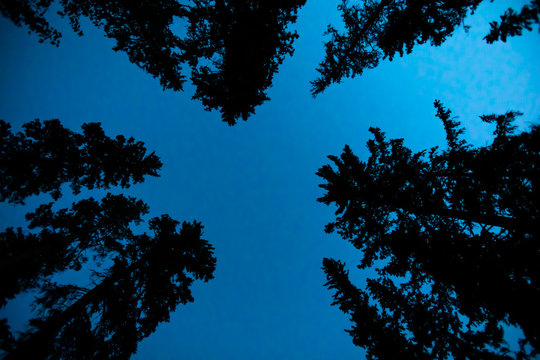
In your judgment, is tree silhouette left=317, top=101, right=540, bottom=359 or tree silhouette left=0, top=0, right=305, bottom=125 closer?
tree silhouette left=317, top=101, right=540, bottom=359

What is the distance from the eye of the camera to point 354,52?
11.5 m

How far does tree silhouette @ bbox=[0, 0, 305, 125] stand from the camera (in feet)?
25.3

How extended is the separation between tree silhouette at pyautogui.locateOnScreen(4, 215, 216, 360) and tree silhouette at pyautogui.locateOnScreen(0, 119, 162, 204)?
3.01 metres

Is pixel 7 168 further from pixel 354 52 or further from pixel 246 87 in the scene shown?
pixel 354 52

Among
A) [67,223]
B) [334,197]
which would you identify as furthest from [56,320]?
[334,197]

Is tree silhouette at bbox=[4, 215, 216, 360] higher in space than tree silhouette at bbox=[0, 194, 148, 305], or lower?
lower

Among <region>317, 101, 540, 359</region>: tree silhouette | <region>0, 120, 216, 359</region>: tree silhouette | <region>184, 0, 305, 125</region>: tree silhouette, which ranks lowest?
<region>317, 101, 540, 359</region>: tree silhouette

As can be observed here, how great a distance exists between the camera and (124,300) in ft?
24.3

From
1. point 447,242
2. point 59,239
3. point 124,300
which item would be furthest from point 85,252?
point 447,242

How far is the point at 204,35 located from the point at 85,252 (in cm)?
944

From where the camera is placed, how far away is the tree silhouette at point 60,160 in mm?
7629

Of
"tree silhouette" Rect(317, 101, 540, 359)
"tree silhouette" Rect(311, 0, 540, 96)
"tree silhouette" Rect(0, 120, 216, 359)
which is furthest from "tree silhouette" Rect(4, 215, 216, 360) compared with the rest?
"tree silhouette" Rect(311, 0, 540, 96)

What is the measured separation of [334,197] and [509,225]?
4706 mm

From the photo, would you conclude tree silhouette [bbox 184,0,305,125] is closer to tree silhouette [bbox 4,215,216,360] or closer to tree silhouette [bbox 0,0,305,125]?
tree silhouette [bbox 0,0,305,125]
